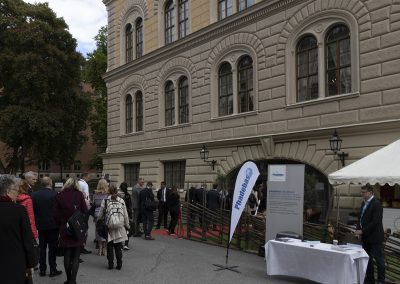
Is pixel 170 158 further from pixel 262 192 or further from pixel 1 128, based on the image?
pixel 1 128

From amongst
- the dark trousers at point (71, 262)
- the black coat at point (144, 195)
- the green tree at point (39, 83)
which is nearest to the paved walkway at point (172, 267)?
the dark trousers at point (71, 262)

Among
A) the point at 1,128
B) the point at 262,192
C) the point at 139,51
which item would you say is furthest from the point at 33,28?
the point at 262,192

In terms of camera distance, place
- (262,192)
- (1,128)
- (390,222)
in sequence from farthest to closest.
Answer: (1,128) < (262,192) < (390,222)

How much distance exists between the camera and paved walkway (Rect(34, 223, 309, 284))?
30.8ft

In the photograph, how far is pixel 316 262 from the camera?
345 inches

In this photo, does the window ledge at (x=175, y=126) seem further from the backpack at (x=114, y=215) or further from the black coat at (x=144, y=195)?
the backpack at (x=114, y=215)

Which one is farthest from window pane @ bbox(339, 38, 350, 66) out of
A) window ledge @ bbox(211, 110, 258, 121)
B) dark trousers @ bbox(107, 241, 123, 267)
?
dark trousers @ bbox(107, 241, 123, 267)

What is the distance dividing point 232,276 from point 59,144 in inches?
1118

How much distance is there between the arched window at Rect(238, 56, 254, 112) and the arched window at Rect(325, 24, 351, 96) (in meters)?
3.98

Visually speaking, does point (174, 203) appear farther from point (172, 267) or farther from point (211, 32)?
point (211, 32)

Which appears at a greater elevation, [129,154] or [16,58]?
[16,58]

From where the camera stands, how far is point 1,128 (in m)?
32.5

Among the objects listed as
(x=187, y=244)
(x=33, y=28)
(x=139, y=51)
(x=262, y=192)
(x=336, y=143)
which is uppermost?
(x=33, y=28)

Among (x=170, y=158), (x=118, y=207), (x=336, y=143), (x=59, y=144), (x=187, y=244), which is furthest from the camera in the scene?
(x=59, y=144)
